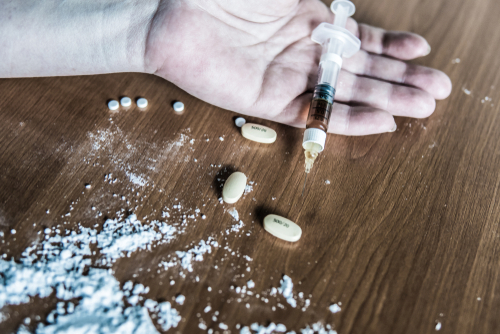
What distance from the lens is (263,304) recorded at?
2.16 ft

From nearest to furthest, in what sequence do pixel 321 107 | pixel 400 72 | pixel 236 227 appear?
pixel 236 227, pixel 321 107, pixel 400 72

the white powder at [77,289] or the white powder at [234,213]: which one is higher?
the white powder at [234,213]

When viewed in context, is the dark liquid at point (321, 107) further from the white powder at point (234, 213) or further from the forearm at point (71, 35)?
the forearm at point (71, 35)

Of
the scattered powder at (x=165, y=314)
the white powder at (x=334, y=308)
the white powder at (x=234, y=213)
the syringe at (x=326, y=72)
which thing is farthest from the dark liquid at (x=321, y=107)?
the scattered powder at (x=165, y=314)

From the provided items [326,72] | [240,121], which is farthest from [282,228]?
[326,72]

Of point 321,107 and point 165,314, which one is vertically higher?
point 321,107

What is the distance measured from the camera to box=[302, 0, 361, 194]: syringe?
0.80 meters

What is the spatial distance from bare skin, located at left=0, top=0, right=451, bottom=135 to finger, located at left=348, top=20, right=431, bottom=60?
0.26 feet

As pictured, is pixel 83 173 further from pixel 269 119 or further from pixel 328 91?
pixel 328 91

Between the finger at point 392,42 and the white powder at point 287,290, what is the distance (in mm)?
730

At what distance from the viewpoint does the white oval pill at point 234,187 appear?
0.75 meters

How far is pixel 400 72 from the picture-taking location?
0.99m

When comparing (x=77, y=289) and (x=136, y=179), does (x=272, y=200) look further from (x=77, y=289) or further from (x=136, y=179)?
(x=77, y=289)

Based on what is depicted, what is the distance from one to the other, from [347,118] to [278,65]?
0.23m
